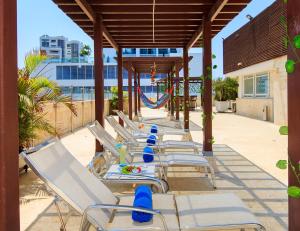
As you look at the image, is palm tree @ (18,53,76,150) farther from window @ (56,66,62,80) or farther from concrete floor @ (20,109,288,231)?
window @ (56,66,62,80)

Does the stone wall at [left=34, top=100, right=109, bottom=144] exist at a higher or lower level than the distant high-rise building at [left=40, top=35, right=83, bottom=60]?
lower

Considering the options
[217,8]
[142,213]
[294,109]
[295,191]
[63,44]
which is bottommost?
[142,213]

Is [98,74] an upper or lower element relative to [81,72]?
lower

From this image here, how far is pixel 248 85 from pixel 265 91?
4.77m

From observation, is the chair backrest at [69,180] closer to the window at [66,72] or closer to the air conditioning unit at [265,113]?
the air conditioning unit at [265,113]

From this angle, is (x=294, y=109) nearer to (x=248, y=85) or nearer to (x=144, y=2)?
(x=144, y=2)

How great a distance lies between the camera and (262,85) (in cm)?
2272

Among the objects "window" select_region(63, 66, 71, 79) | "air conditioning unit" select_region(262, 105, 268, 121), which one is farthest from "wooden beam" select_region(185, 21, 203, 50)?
"window" select_region(63, 66, 71, 79)

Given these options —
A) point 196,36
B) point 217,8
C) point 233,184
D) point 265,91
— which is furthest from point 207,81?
point 265,91

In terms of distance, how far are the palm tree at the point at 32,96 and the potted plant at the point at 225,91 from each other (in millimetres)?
24973

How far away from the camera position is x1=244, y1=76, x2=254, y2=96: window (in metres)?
25.4

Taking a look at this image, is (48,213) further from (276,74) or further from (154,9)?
(276,74)

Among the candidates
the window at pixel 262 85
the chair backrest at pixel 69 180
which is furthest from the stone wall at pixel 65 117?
the window at pixel 262 85

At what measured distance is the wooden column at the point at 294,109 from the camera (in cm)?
239
